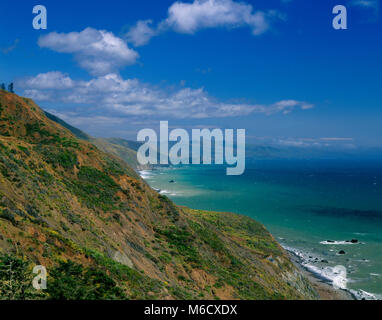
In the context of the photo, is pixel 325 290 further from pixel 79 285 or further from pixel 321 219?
pixel 321 219

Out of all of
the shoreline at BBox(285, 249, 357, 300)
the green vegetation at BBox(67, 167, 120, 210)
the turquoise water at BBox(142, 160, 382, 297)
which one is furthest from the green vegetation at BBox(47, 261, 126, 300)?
the turquoise water at BBox(142, 160, 382, 297)

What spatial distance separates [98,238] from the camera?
29.1m

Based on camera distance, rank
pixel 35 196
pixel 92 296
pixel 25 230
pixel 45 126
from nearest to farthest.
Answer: pixel 92 296 < pixel 25 230 < pixel 35 196 < pixel 45 126

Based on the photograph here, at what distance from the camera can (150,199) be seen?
48.5 m

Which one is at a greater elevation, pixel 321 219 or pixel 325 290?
pixel 321 219

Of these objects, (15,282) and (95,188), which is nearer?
(15,282)

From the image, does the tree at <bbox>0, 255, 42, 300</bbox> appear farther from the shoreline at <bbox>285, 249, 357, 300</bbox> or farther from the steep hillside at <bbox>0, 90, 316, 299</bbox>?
the shoreline at <bbox>285, 249, 357, 300</bbox>

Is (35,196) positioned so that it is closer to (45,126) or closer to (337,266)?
(45,126)

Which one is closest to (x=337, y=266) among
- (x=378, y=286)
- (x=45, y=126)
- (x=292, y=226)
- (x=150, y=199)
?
(x=378, y=286)

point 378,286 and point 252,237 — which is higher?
point 252,237

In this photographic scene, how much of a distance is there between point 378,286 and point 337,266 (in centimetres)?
1122

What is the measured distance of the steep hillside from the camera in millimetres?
18734

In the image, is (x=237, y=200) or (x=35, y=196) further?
(x=237, y=200)

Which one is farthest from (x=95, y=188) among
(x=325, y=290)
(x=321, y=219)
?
(x=321, y=219)
